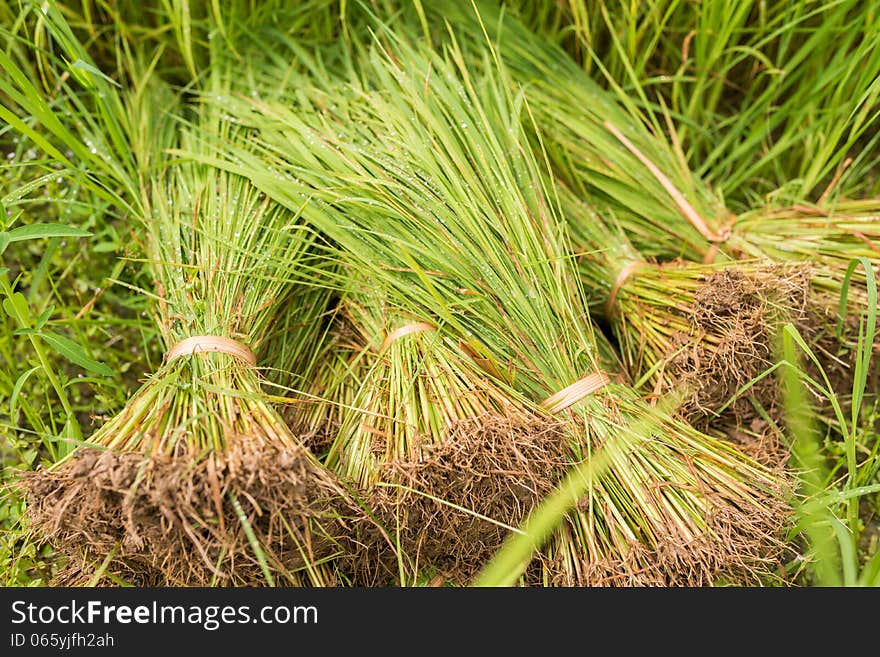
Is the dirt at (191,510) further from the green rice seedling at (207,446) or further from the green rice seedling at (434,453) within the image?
the green rice seedling at (434,453)

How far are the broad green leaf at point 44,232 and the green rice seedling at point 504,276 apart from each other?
285mm

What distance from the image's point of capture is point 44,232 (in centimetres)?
118

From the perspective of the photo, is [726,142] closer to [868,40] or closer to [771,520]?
[868,40]

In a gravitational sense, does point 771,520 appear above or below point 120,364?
below

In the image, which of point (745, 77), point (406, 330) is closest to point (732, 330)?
point (406, 330)

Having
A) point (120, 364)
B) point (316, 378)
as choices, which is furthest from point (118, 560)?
point (120, 364)

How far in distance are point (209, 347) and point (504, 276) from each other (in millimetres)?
470

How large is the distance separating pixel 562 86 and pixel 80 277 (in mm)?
1067

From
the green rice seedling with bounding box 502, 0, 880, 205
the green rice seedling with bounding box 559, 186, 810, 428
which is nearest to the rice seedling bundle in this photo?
the green rice seedling with bounding box 559, 186, 810, 428

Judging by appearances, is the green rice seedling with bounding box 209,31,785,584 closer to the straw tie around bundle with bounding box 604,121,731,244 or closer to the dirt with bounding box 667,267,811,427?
the dirt with bounding box 667,267,811,427

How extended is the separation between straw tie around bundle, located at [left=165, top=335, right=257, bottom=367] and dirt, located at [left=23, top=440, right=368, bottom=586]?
7.8 inches

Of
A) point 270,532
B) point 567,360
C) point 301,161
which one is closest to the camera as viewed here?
point 270,532

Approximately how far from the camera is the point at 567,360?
1215 millimetres

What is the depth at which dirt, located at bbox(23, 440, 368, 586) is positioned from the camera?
94cm
